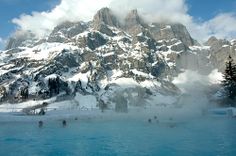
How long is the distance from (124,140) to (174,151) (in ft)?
33.1

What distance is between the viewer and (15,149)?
125ft

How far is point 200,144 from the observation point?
3878 centimetres

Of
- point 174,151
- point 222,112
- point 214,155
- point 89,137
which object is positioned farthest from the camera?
point 222,112

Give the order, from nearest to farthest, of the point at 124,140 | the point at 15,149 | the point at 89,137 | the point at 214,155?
the point at 214,155, the point at 15,149, the point at 124,140, the point at 89,137

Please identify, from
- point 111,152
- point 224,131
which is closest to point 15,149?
point 111,152

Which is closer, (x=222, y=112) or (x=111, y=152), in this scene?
(x=111, y=152)

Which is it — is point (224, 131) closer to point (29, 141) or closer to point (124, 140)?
point (124, 140)

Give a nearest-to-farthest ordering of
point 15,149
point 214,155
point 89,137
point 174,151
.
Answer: point 214,155 < point 174,151 < point 15,149 < point 89,137

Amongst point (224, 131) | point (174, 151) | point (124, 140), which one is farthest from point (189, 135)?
point (174, 151)

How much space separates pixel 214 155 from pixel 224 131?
18068 mm

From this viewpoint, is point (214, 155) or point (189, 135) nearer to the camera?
point (214, 155)

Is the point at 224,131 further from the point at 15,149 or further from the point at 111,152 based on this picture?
the point at 15,149

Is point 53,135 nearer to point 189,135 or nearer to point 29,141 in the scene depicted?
point 29,141

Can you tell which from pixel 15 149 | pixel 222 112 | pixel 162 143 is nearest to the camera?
pixel 15 149
